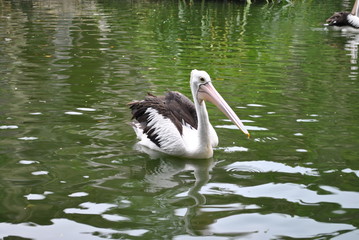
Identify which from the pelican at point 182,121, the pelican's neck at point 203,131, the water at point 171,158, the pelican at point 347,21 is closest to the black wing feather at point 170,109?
the pelican at point 182,121

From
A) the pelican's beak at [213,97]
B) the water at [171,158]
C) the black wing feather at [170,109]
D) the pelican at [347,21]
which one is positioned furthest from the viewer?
the pelican at [347,21]

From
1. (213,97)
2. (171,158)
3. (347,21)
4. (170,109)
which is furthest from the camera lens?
(347,21)

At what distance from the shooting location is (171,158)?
5.91 metres

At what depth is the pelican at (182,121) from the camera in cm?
566

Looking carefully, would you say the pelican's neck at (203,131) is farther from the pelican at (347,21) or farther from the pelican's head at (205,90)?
the pelican at (347,21)

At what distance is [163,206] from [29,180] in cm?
117

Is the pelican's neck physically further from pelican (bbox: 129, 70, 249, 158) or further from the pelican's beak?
the pelican's beak

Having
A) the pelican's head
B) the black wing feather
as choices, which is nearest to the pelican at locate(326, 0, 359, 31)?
the black wing feather

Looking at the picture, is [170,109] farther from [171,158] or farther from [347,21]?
[347,21]

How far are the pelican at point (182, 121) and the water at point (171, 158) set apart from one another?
A: 131 millimetres

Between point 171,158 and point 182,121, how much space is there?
44 cm

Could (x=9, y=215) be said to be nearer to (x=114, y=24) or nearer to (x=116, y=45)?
(x=116, y=45)

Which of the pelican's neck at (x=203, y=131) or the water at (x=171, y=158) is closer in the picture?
the water at (x=171, y=158)

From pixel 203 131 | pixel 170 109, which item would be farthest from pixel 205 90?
pixel 170 109
